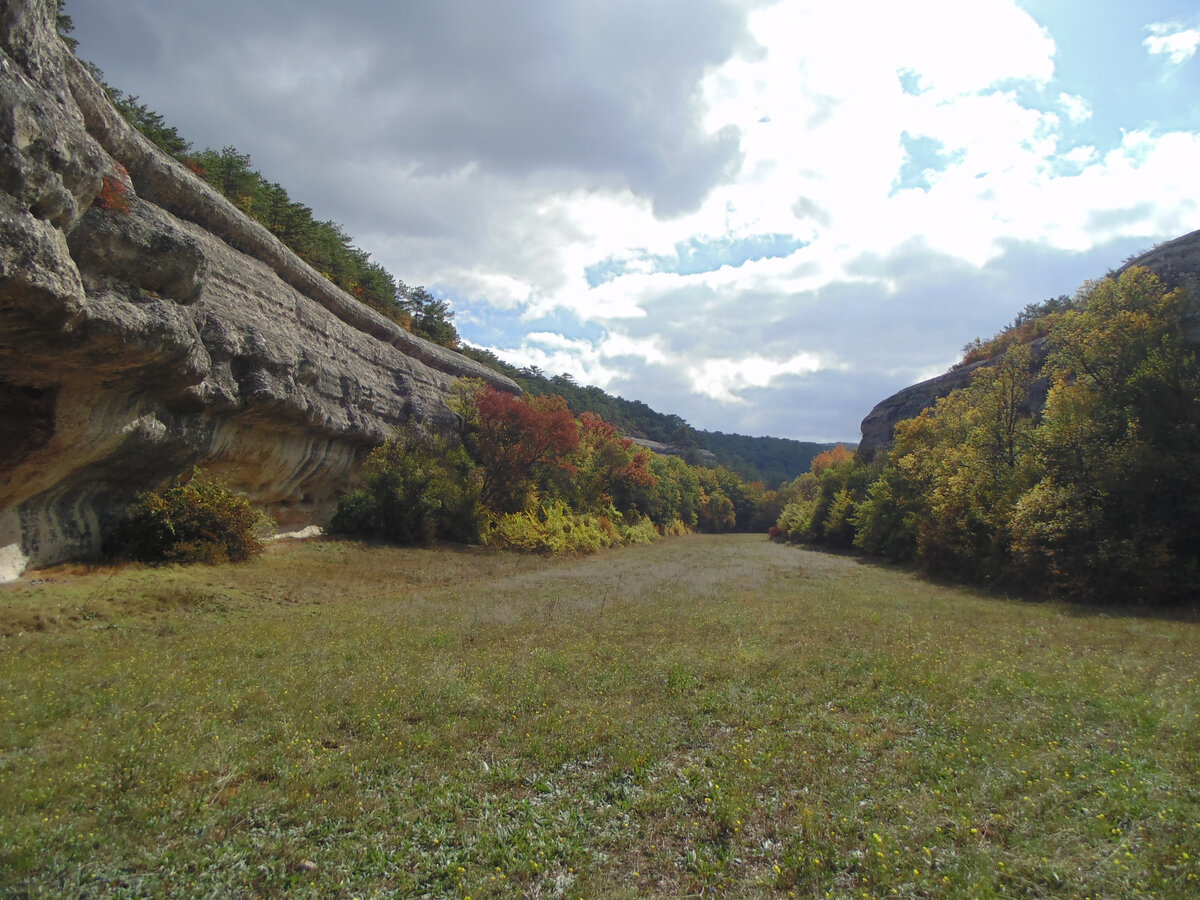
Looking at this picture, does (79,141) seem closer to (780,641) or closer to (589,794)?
(589,794)

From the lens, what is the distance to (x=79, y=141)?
11.3m

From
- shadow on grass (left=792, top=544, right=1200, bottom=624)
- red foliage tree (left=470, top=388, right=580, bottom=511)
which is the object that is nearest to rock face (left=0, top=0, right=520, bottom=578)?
red foliage tree (left=470, top=388, right=580, bottom=511)

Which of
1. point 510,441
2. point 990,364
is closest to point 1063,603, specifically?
point 990,364

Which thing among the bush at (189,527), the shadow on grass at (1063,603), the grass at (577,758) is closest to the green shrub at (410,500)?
the bush at (189,527)

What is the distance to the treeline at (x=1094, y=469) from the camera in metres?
16.8

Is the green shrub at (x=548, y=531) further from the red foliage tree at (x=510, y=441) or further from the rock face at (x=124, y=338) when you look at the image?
the rock face at (x=124, y=338)

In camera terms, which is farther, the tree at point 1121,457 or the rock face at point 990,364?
the rock face at point 990,364

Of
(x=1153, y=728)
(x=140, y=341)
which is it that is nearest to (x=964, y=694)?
(x=1153, y=728)

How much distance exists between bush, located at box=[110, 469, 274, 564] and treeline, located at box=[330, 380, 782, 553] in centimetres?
928

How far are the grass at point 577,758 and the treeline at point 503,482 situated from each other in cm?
1574

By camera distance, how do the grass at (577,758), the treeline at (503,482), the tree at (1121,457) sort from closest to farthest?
the grass at (577,758)
the tree at (1121,457)
the treeline at (503,482)

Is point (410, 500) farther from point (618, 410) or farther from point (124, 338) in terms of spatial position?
point (618, 410)

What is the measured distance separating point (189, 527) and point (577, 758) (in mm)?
16270

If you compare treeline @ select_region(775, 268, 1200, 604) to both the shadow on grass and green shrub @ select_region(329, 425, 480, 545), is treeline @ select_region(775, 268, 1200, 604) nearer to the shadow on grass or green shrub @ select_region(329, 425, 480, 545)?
the shadow on grass
